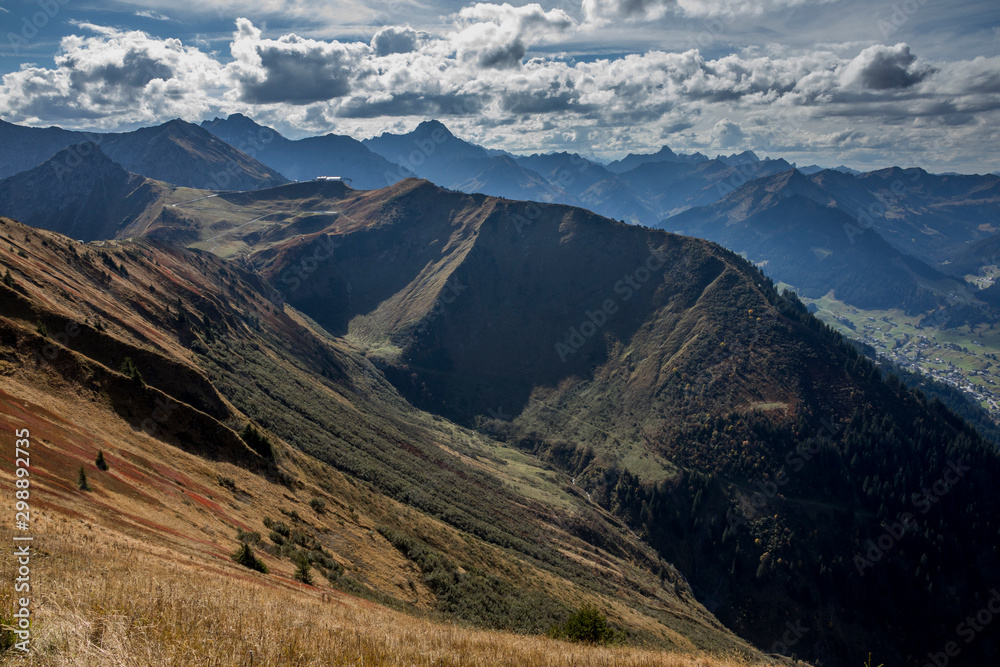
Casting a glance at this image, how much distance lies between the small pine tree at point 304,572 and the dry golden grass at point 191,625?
330 inches

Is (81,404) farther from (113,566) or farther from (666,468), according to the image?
(666,468)

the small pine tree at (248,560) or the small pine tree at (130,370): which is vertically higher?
the small pine tree at (130,370)

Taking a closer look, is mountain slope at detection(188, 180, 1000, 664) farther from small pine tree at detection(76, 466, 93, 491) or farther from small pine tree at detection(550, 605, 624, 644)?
small pine tree at detection(76, 466, 93, 491)

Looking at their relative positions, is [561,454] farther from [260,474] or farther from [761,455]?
[260,474]

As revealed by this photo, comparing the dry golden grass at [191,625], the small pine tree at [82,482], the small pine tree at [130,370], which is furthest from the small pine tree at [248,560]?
the small pine tree at [130,370]

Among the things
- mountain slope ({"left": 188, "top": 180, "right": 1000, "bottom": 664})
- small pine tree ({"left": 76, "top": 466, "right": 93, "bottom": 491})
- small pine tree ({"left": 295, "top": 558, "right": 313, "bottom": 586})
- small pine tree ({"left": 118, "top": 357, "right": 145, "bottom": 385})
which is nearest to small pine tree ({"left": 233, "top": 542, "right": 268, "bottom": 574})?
small pine tree ({"left": 295, "top": 558, "right": 313, "bottom": 586})

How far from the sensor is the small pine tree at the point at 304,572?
98.7ft

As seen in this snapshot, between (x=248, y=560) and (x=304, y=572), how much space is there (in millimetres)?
4702

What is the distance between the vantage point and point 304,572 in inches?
1223

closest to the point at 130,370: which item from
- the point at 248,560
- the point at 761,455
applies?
the point at 248,560

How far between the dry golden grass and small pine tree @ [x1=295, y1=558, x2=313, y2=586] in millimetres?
8377

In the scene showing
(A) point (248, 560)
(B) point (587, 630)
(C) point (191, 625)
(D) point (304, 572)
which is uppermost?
(C) point (191, 625)

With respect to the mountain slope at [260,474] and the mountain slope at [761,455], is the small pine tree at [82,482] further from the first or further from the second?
the mountain slope at [761,455]

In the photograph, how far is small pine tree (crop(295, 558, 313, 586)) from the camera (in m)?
30.1
